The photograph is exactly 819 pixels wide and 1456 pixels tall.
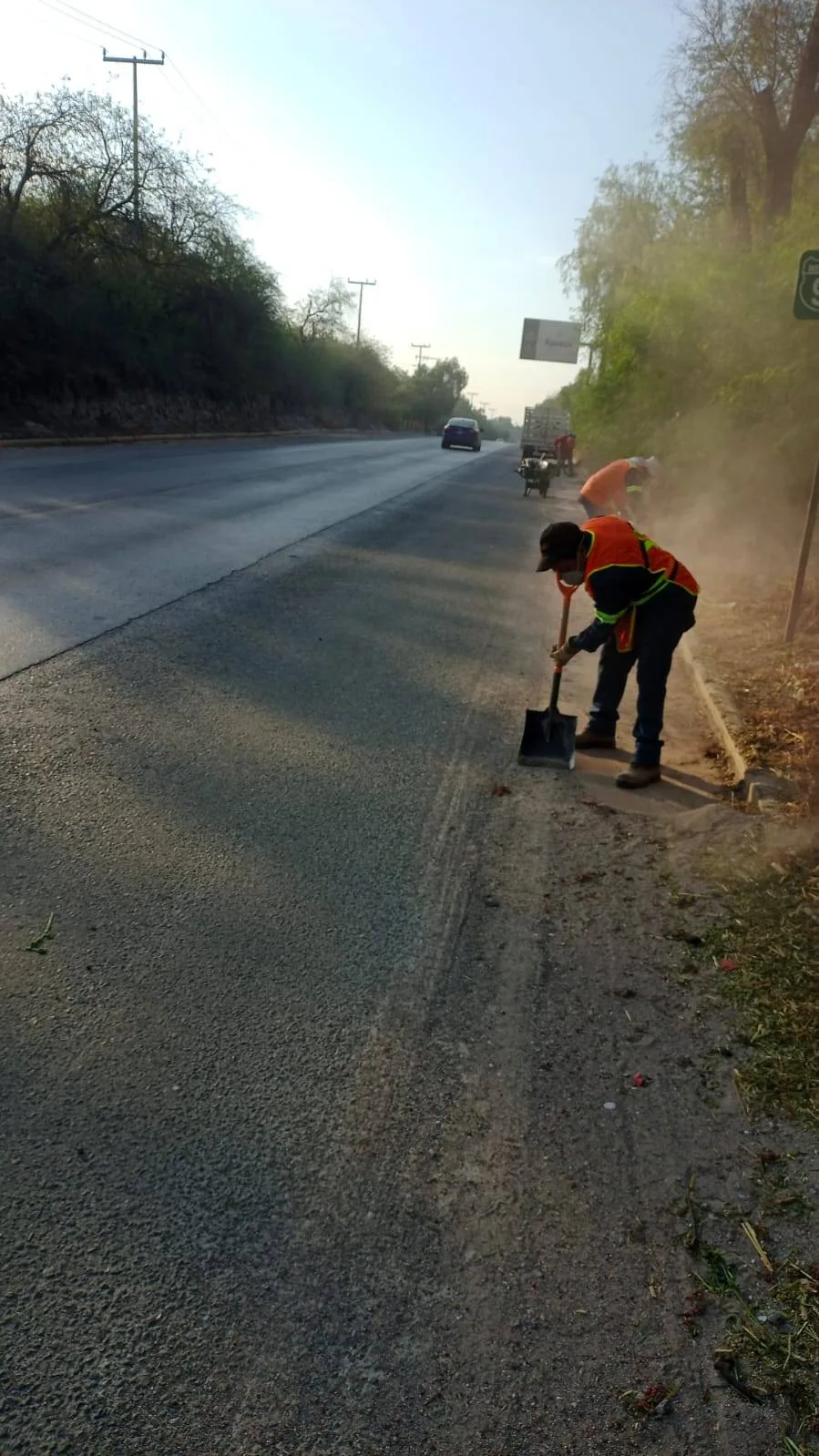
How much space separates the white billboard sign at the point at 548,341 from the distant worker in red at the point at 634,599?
49.3m

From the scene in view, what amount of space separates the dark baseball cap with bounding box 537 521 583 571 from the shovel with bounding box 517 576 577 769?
415mm

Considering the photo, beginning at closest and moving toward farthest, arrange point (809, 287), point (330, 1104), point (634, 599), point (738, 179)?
point (330, 1104), point (634, 599), point (809, 287), point (738, 179)

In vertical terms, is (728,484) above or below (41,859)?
above

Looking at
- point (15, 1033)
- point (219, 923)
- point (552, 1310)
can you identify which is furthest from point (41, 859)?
point (552, 1310)

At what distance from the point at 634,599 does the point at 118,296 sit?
3266 centimetres

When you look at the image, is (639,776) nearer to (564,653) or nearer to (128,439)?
(564,653)

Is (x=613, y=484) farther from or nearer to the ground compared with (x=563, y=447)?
nearer to the ground

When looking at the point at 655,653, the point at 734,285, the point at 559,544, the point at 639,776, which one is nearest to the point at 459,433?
the point at 734,285

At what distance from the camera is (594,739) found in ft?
20.3

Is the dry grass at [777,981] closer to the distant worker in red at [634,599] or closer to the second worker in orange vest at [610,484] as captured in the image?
the distant worker in red at [634,599]

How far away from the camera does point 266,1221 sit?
2.42 m

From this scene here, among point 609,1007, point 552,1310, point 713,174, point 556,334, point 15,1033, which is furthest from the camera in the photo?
point 556,334

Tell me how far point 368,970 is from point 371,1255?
119 centimetres

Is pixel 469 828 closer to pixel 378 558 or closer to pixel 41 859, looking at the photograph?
pixel 41 859
